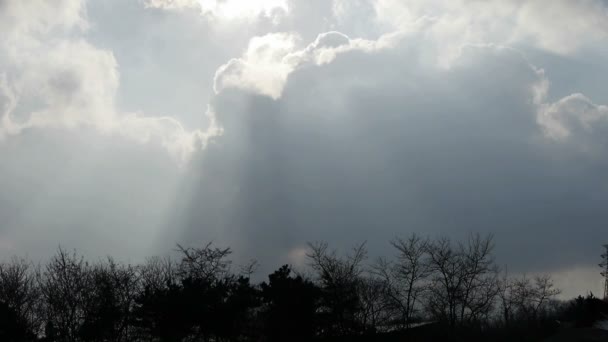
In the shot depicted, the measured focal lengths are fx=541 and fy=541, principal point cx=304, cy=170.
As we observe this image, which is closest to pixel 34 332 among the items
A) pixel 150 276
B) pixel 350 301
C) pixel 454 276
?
pixel 150 276

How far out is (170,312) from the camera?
39.9 meters

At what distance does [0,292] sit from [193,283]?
56.6 ft

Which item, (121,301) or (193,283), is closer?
(193,283)

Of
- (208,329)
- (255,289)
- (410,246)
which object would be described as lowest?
(208,329)

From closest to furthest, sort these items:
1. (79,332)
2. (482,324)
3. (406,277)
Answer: (79,332), (406,277), (482,324)

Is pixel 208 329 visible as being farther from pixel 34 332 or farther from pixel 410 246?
pixel 410 246

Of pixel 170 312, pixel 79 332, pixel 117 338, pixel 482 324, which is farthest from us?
A: pixel 482 324

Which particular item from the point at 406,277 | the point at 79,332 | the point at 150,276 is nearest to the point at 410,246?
the point at 406,277

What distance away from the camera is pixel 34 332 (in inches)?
1740

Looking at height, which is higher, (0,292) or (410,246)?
(410,246)

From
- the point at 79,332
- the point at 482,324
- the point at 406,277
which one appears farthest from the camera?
the point at 482,324

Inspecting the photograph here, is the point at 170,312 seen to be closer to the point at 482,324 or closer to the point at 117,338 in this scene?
the point at 117,338

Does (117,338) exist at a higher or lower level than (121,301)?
lower

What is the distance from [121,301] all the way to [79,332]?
6.13 m
